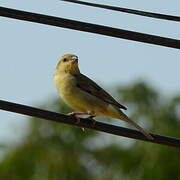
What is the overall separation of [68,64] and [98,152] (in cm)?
1260

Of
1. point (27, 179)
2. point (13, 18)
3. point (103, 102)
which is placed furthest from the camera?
point (27, 179)

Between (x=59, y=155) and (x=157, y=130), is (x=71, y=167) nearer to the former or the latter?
(x=59, y=155)

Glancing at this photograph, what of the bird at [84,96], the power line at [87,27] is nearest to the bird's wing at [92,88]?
the bird at [84,96]

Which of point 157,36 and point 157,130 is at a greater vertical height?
point 157,36

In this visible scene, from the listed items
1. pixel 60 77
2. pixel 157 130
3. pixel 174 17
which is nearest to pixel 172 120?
pixel 157 130

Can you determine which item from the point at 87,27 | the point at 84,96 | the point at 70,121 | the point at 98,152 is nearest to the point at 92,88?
the point at 84,96

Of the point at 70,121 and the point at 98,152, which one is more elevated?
the point at 70,121

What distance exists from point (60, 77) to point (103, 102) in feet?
3.13

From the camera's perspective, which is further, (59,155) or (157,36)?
(59,155)

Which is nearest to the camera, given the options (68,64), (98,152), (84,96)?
(84,96)

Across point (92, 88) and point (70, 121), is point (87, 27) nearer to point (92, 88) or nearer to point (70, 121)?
point (70, 121)

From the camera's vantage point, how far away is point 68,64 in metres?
13.0

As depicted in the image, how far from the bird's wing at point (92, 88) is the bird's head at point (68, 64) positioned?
295 millimetres

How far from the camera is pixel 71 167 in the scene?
2417 cm
